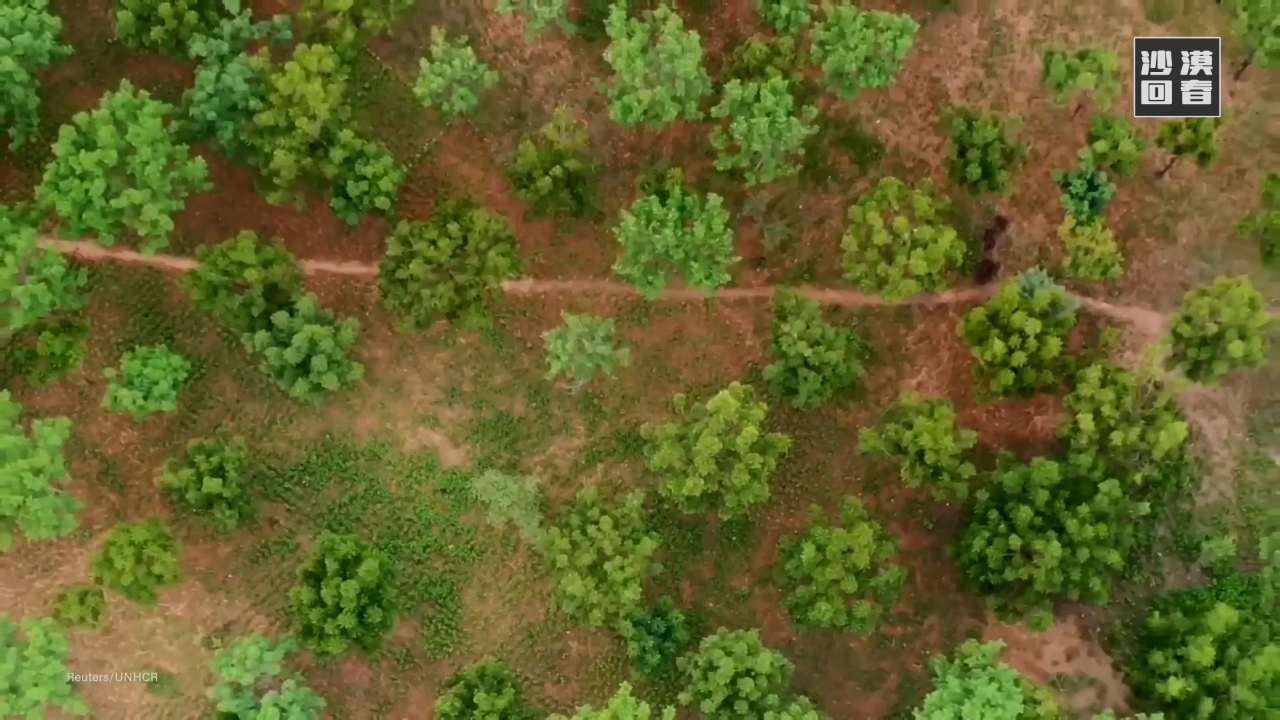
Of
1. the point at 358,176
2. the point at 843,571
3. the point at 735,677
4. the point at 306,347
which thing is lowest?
the point at 735,677

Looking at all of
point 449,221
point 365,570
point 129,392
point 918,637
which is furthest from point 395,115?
point 918,637

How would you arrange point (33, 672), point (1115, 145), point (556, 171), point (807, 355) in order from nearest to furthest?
point (33, 672), point (556, 171), point (807, 355), point (1115, 145)

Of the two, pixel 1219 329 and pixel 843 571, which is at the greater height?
pixel 1219 329

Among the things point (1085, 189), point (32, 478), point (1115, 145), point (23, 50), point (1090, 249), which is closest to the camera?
point (32, 478)

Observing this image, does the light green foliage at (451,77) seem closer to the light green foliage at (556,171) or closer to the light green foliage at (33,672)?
the light green foliage at (556,171)

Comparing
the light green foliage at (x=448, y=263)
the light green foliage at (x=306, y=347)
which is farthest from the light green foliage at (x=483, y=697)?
the light green foliage at (x=448, y=263)

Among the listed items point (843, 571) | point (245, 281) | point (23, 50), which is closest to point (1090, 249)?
point (843, 571)

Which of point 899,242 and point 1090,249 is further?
point 1090,249

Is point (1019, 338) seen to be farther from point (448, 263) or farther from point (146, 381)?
point (146, 381)
